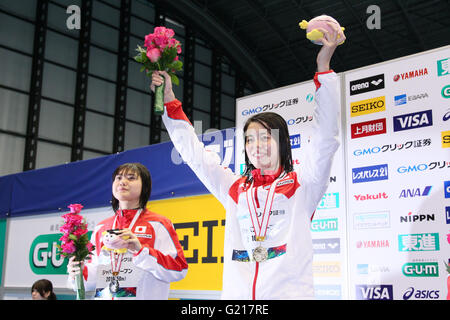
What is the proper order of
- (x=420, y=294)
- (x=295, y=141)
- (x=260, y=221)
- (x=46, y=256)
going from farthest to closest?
1. (x=46, y=256)
2. (x=295, y=141)
3. (x=420, y=294)
4. (x=260, y=221)

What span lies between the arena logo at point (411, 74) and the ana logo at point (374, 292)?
5.53ft

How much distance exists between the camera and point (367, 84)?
4.52 meters

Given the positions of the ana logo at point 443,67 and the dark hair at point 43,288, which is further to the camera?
the dark hair at point 43,288

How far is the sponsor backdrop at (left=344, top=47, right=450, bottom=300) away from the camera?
397 cm

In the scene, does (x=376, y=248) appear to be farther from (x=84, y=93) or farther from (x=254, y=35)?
(x=254, y=35)

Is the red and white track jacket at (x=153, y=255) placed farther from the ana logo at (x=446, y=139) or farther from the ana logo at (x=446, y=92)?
the ana logo at (x=446, y=92)

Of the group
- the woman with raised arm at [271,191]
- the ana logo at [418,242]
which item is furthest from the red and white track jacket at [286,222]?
the ana logo at [418,242]

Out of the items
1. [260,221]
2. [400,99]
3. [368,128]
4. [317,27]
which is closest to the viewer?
[317,27]

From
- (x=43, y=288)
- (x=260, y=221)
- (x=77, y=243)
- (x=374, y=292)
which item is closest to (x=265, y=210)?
(x=260, y=221)

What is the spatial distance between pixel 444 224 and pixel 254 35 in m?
15.6

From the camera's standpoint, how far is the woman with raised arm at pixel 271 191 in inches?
87.4

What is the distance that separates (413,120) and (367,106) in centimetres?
43

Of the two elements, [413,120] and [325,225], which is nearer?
[413,120]

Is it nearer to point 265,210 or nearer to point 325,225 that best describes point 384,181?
point 325,225
